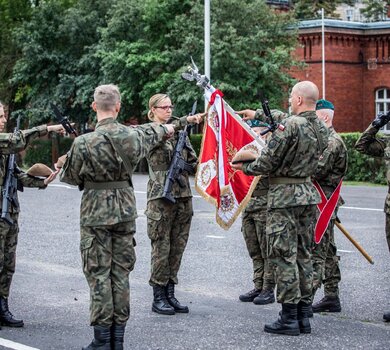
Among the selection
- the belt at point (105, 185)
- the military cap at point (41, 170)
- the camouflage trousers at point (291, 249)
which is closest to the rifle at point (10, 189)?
the military cap at point (41, 170)

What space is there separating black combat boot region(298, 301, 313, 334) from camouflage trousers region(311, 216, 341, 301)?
0.37 m

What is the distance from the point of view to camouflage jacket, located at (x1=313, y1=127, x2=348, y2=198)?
8.94m

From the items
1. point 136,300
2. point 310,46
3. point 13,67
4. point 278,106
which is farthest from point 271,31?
point 136,300

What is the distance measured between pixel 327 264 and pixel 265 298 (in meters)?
0.76

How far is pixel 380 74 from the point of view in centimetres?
4347

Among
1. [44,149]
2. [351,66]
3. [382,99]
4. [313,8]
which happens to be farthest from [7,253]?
[313,8]

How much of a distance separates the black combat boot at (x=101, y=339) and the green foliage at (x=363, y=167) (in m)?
19.8

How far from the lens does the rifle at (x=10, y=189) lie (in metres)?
8.30

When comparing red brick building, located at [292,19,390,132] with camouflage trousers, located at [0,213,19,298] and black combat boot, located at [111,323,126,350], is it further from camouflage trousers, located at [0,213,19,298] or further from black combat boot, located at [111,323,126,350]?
black combat boot, located at [111,323,126,350]

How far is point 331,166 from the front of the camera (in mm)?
8984

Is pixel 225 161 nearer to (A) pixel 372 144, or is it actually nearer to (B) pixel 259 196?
(B) pixel 259 196

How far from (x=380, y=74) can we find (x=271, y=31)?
10.7 m

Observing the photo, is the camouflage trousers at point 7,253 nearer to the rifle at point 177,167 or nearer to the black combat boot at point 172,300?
the rifle at point 177,167

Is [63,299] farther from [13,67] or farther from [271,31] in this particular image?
[13,67]
